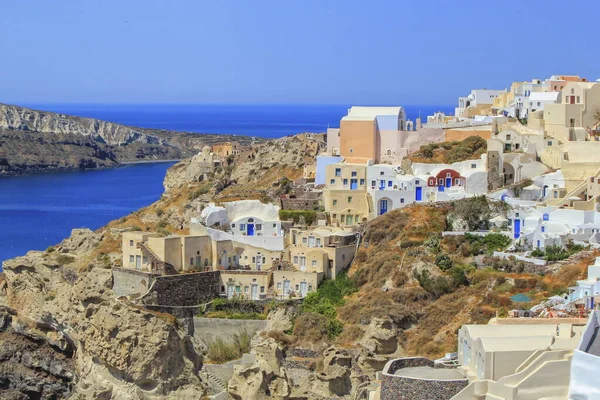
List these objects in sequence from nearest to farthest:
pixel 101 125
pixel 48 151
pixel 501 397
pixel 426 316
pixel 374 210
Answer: pixel 501 397 < pixel 426 316 < pixel 374 210 < pixel 48 151 < pixel 101 125

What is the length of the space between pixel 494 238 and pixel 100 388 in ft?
43.6

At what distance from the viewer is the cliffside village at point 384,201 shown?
34000mm

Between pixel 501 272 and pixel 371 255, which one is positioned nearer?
pixel 501 272

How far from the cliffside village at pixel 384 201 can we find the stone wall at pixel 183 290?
40 millimetres

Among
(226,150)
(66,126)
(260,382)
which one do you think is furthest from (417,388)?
(66,126)

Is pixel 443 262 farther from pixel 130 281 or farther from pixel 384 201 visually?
pixel 130 281

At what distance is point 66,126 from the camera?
177 m

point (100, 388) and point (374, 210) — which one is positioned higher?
point (374, 210)

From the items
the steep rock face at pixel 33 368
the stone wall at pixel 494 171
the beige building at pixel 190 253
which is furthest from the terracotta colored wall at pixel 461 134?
the steep rock face at pixel 33 368

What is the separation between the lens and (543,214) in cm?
3353

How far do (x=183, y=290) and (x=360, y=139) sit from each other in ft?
35.1

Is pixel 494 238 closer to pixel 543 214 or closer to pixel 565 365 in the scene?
pixel 543 214

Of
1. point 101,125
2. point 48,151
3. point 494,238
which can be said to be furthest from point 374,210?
point 101,125

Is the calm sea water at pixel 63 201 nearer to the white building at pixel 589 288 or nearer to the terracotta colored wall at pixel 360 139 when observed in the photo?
the terracotta colored wall at pixel 360 139
